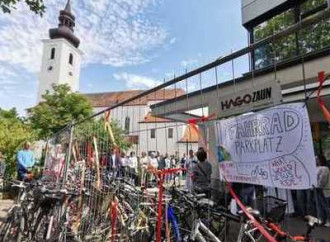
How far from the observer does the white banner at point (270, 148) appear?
76.9 inches

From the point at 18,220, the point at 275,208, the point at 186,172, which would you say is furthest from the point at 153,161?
the point at 18,220

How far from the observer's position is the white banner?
1954 millimetres

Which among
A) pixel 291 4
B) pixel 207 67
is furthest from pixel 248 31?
pixel 207 67

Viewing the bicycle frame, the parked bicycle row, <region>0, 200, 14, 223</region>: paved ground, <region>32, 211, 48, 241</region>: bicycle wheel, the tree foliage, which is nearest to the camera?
the bicycle frame

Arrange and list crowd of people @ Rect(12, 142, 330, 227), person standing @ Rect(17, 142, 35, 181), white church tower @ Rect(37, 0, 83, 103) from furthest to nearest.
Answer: white church tower @ Rect(37, 0, 83, 103)
person standing @ Rect(17, 142, 35, 181)
crowd of people @ Rect(12, 142, 330, 227)

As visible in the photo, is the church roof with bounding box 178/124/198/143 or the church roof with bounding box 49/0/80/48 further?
the church roof with bounding box 49/0/80/48

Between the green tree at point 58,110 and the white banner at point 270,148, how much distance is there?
33414mm

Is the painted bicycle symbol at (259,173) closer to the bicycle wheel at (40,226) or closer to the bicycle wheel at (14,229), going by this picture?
the bicycle wheel at (40,226)

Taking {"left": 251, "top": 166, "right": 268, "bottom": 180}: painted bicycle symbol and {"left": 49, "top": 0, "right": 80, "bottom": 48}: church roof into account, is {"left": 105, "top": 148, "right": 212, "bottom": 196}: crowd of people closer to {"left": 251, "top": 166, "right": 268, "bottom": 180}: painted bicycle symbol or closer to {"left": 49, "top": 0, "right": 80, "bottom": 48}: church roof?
{"left": 251, "top": 166, "right": 268, "bottom": 180}: painted bicycle symbol

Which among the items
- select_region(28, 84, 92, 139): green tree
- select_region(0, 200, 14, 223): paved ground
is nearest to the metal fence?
select_region(0, 200, 14, 223): paved ground

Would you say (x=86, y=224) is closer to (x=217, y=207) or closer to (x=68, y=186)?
(x=68, y=186)

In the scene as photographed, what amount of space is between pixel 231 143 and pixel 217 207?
1.65 m

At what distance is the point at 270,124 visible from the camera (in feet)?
7.09

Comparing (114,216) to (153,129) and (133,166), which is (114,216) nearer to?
(133,166)
